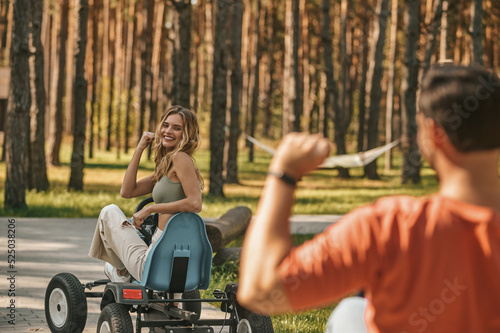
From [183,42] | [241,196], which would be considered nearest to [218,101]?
[183,42]

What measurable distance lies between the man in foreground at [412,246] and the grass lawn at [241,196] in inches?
165

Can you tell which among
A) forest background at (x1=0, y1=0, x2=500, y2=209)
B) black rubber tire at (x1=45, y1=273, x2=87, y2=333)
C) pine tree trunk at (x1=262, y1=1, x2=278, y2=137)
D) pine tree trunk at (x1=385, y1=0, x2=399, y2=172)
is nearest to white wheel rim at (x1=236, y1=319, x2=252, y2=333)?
black rubber tire at (x1=45, y1=273, x2=87, y2=333)

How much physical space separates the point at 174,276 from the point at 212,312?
6.64ft

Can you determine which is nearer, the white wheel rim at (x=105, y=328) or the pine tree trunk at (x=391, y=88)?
the white wheel rim at (x=105, y=328)

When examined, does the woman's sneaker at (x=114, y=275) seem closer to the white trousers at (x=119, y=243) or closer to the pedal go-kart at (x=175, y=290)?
the white trousers at (x=119, y=243)

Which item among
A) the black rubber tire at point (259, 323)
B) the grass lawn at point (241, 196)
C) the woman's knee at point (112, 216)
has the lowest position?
the grass lawn at point (241, 196)

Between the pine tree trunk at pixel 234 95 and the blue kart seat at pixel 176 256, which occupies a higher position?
the pine tree trunk at pixel 234 95

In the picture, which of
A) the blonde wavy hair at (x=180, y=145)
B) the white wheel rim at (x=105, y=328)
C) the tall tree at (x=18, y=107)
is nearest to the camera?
the white wheel rim at (x=105, y=328)

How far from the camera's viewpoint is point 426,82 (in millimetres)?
1809

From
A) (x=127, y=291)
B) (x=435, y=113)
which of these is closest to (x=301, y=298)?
(x=435, y=113)

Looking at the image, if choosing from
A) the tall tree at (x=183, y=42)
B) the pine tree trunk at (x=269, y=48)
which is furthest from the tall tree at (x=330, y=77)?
the pine tree trunk at (x=269, y=48)

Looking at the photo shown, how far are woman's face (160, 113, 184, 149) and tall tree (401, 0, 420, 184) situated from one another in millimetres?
17487

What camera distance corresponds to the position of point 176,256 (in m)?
4.53

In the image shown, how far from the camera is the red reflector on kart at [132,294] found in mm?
4455
